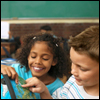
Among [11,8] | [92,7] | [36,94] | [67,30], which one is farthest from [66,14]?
[36,94]

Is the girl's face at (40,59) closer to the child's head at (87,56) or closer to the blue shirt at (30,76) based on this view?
the blue shirt at (30,76)

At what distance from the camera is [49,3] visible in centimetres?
382

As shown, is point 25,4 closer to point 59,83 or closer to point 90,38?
point 59,83

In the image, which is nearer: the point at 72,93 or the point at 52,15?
the point at 72,93

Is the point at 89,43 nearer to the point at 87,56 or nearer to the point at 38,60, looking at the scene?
the point at 87,56

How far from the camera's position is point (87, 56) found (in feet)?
1.56

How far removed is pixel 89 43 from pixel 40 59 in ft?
1.87

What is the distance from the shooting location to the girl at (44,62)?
3.33 feet

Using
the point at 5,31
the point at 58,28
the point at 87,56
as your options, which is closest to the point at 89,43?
the point at 87,56

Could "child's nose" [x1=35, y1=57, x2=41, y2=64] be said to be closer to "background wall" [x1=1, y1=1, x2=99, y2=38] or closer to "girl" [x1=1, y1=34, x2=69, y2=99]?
"girl" [x1=1, y1=34, x2=69, y2=99]

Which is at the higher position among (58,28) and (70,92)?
(58,28)

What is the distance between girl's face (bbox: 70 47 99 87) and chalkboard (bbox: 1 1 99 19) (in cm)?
336

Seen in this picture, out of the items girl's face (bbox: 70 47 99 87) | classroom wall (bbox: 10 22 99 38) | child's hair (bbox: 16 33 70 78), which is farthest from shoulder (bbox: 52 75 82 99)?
classroom wall (bbox: 10 22 99 38)

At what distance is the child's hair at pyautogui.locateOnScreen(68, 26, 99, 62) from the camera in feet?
1.51
